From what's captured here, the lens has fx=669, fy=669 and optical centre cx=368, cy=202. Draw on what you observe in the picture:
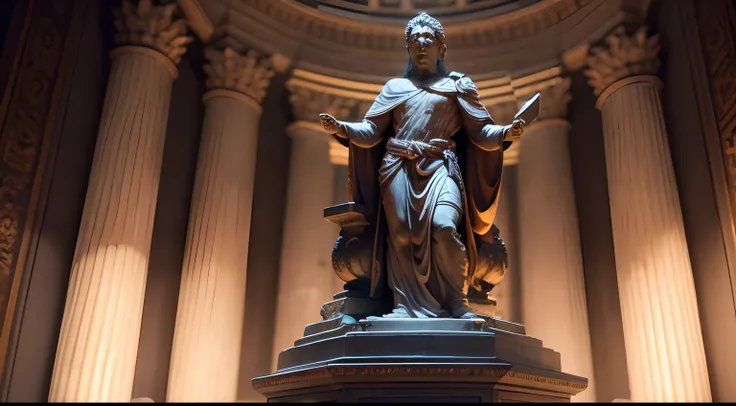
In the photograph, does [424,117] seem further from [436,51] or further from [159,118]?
[159,118]

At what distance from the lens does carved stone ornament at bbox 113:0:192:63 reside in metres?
7.39

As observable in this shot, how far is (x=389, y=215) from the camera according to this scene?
393cm

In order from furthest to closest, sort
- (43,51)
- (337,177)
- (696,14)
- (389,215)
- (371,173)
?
(337,177) < (696,14) < (43,51) < (371,173) < (389,215)

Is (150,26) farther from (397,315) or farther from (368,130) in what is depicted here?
(397,315)

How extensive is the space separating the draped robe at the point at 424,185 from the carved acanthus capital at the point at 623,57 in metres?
4.24

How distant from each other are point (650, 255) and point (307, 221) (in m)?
4.01

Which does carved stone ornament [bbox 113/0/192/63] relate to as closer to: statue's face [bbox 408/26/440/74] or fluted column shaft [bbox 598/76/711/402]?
statue's face [bbox 408/26/440/74]

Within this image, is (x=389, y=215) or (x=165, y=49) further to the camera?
(x=165, y=49)

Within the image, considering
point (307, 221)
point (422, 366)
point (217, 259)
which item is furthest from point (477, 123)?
point (307, 221)

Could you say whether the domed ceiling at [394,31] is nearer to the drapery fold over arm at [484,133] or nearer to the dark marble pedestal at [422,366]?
the drapery fold over arm at [484,133]

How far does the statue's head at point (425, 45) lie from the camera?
4.39 metres

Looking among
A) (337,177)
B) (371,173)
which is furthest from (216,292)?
(371,173)

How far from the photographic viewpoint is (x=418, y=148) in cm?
402

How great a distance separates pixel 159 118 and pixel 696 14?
19.5 ft
